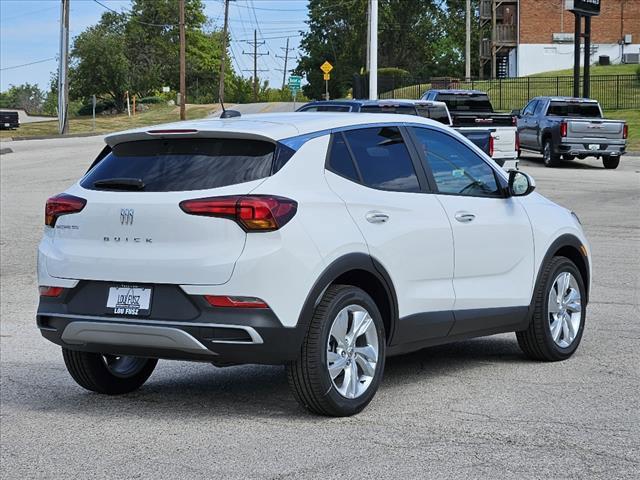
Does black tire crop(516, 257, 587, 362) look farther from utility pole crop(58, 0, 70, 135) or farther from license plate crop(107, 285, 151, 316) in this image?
utility pole crop(58, 0, 70, 135)

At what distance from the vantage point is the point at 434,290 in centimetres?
749

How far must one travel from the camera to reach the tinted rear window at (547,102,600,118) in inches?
1318

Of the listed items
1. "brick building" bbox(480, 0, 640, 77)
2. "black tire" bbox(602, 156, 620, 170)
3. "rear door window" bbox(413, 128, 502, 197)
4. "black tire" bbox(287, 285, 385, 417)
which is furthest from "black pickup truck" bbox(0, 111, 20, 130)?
"black tire" bbox(287, 285, 385, 417)

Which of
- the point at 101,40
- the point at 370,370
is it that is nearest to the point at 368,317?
the point at 370,370

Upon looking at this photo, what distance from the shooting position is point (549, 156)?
108 ft

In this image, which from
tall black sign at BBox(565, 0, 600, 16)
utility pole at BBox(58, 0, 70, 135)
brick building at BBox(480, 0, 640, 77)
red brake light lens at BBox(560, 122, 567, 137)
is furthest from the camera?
brick building at BBox(480, 0, 640, 77)

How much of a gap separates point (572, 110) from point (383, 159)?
27221 millimetres

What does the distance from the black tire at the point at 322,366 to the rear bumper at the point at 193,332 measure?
3.6 inches

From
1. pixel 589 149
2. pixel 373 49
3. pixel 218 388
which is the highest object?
pixel 373 49

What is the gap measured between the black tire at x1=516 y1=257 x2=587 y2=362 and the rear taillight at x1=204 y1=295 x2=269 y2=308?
2797 millimetres

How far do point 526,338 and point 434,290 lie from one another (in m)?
1.32

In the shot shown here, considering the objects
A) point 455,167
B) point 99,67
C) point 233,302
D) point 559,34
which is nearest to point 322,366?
point 233,302

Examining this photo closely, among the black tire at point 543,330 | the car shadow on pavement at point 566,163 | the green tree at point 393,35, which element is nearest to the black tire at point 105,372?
the black tire at point 543,330

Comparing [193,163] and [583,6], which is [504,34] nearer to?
[583,6]
